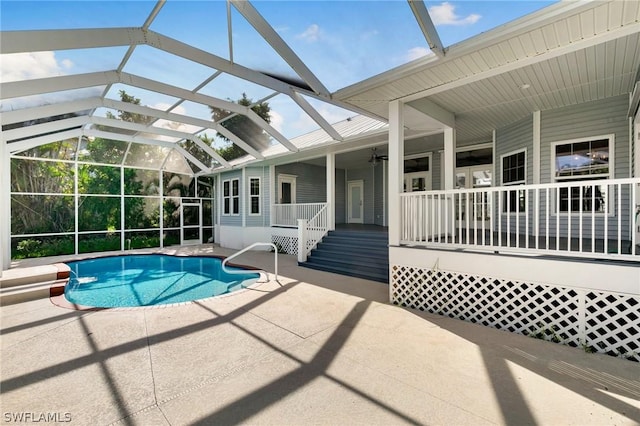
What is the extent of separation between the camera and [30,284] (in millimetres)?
6613

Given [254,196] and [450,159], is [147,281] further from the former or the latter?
[450,159]

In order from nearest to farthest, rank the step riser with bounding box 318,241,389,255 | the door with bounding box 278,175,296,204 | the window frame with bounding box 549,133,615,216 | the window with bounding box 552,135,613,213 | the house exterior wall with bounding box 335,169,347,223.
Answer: the window frame with bounding box 549,133,615,216 < the window with bounding box 552,135,613,213 < the step riser with bounding box 318,241,389,255 < the door with bounding box 278,175,296,204 < the house exterior wall with bounding box 335,169,347,223

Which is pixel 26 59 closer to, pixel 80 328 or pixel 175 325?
pixel 80 328

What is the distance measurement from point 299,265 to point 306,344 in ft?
17.1

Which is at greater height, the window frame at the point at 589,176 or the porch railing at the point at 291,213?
the window frame at the point at 589,176

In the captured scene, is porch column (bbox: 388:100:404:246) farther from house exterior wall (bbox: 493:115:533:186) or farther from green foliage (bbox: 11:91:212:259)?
green foliage (bbox: 11:91:212:259)

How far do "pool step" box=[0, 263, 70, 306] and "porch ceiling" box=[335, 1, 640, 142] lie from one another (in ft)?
23.6

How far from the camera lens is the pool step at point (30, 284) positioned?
224 inches

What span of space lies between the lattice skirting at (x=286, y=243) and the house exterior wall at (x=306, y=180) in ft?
6.22

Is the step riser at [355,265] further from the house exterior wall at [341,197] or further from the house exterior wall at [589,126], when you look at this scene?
the house exterior wall at [341,197]

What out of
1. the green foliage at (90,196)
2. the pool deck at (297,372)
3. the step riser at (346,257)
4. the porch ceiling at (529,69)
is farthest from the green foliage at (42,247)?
the porch ceiling at (529,69)

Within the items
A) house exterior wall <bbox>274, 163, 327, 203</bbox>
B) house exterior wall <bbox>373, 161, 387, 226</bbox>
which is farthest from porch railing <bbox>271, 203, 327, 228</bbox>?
house exterior wall <bbox>373, 161, 387, 226</bbox>

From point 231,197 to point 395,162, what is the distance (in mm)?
10028

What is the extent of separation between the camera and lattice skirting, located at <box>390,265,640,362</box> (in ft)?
11.6
